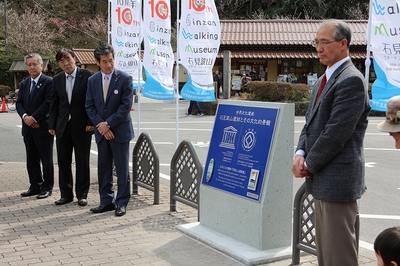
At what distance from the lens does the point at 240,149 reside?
5.40 m

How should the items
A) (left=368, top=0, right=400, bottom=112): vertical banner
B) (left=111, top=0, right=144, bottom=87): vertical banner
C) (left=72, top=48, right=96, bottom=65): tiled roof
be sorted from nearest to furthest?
(left=368, top=0, right=400, bottom=112): vertical banner
(left=111, top=0, right=144, bottom=87): vertical banner
(left=72, top=48, right=96, bottom=65): tiled roof

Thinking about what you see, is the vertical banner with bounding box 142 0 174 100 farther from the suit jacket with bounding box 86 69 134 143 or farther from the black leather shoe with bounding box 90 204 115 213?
the black leather shoe with bounding box 90 204 115 213

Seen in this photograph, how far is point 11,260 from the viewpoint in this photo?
5.20 m

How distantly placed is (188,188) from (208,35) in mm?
2378

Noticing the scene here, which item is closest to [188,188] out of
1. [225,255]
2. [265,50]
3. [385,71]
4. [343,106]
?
[225,255]

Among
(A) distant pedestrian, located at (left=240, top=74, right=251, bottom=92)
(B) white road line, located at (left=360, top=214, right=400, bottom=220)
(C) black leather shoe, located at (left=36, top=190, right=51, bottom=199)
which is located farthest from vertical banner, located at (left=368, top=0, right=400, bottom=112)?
(A) distant pedestrian, located at (left=240, top=74, right=251, bottom=92)

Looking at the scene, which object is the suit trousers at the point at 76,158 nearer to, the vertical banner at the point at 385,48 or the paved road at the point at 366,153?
the paved road at the point at 366,153

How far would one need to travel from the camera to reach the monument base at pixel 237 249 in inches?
195

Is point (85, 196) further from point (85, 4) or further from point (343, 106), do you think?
point (85, 4)

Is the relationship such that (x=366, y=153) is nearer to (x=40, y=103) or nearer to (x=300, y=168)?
(x=40, y=103)

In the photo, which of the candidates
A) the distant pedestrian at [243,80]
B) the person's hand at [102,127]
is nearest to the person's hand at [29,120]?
the person's hand at [102,127]

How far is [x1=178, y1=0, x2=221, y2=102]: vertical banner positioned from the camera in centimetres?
774

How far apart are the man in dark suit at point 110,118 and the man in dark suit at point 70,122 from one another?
40 centimetres

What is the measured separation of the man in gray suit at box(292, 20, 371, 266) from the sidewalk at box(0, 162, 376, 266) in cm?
122
